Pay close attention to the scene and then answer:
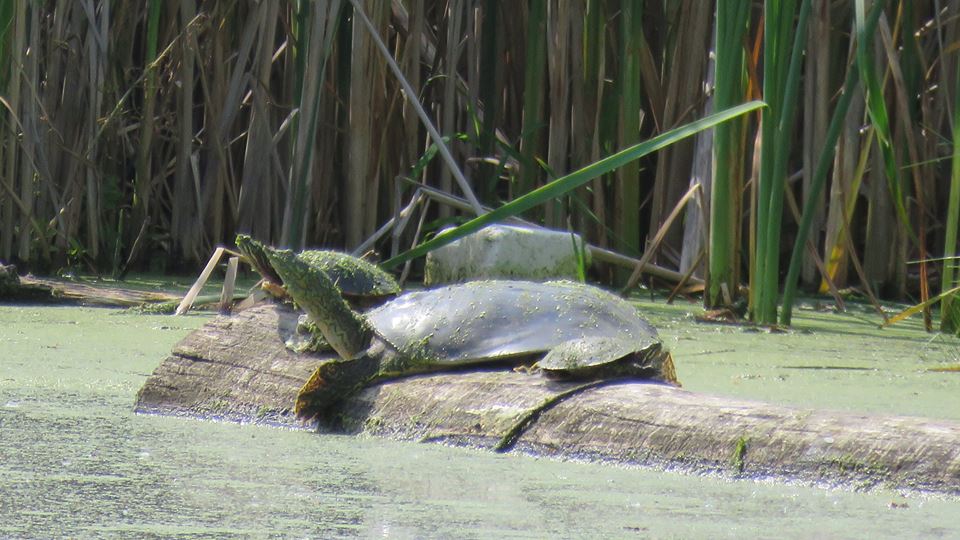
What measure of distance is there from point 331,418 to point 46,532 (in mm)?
885

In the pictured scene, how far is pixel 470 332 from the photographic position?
8.00 ft

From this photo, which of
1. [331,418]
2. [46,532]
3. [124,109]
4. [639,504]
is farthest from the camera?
[124,109]

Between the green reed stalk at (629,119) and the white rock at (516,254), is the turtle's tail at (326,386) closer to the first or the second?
the white rock at (516,254)

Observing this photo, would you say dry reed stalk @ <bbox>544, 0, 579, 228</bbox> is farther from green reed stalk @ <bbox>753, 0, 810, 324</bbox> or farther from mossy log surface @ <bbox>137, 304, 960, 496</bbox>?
mossy log surface @ <bbox>137, 304, 960, 496</bbox>

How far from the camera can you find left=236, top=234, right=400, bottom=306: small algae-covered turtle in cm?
279

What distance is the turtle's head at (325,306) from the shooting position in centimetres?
254

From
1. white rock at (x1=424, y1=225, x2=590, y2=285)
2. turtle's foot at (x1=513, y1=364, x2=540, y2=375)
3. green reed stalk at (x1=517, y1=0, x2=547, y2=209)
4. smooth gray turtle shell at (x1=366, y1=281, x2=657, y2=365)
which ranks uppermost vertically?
green reed stalk at (x1=517, y1=0, x2=547, y2=209)

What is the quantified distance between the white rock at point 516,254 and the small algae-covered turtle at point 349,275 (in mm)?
1099

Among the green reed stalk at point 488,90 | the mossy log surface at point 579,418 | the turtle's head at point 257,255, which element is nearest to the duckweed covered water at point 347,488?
the mossy log surface at point 579,418

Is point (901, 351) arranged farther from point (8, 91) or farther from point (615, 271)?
point (8, 91)

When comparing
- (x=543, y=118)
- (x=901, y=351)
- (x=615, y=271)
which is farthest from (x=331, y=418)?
(x=543, y=118)

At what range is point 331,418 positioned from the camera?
2361mm

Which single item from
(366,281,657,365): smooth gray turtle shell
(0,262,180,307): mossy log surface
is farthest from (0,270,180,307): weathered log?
(366,281,657,365): smooth gray turtle shell

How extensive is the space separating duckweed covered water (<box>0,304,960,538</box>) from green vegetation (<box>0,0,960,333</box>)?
5.41 ft
